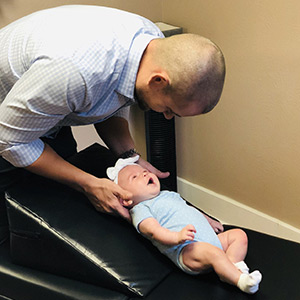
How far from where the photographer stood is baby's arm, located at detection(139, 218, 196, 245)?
1.23 metres

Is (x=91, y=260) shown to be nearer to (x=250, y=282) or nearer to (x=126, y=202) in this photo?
(x=126, y=202)

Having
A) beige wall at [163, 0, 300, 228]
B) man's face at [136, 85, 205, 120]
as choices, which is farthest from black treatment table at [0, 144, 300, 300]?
beige wall at [163, 0, 300, 228]

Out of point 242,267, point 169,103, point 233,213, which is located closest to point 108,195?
point 169,103

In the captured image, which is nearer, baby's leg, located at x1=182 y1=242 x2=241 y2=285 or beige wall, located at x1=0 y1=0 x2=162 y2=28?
baby's leg, located at x1=182 y1=242 x2=241 y2=285

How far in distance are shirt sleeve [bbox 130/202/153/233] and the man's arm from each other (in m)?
0.04

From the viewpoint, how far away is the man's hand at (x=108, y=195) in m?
1.38

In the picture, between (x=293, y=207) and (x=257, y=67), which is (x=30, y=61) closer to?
(x=257, y=67)

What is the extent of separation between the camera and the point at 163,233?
1.29 m

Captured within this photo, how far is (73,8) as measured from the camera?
1.32 metres

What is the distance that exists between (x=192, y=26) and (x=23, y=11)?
845 mm

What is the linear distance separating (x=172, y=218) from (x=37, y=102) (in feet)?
1.81

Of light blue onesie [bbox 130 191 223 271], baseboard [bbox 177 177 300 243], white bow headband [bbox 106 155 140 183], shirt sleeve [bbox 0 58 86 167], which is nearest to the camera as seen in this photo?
shirt sleeve [bbox 0 58 86 167]

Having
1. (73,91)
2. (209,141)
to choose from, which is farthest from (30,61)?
(209,141)

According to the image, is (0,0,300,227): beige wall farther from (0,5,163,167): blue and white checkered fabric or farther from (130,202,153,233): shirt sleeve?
(130,202,153,233): shirt sleeve
